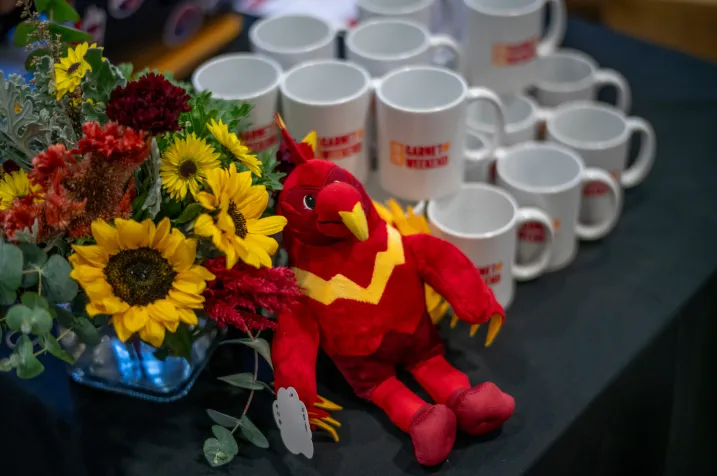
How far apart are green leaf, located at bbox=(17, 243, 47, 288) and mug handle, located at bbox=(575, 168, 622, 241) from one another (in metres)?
0.67

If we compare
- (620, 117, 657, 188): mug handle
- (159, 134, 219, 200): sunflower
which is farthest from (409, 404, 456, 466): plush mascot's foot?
(620, 117, 657, 188): mug handle

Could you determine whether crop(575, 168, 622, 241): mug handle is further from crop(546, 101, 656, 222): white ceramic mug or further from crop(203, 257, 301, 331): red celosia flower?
crop(203, 257, 301, 331): red celosia flower

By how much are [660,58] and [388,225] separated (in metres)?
0.84

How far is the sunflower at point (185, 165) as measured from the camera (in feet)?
2.41

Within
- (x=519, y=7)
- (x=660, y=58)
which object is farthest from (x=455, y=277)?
(x=660, y=58)

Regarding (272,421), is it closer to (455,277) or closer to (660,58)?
(455,277)

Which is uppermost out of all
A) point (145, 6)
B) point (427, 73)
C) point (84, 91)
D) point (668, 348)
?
point (84, 91)

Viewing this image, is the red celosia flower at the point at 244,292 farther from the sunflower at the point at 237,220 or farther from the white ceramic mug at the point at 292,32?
the white ceramic mug at the point at 292,32

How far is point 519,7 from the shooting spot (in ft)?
4.08

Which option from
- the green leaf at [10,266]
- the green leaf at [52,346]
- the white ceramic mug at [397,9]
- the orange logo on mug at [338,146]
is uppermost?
the green leaf at [10,266]

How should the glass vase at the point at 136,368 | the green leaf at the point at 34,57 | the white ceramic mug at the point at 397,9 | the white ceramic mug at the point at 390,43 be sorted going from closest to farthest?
the green leaf at the point at 34,57 → the glass vase at the point at 136,368 → the white ceramic mug at the point at 390,43 → the white ceramic mug at the point at 397,9

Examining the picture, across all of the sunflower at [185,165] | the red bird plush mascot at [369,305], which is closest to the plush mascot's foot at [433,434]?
the red bird plush mascot at [369,305]

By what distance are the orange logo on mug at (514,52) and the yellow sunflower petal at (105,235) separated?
2.15 feet

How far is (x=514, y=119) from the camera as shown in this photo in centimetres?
126
